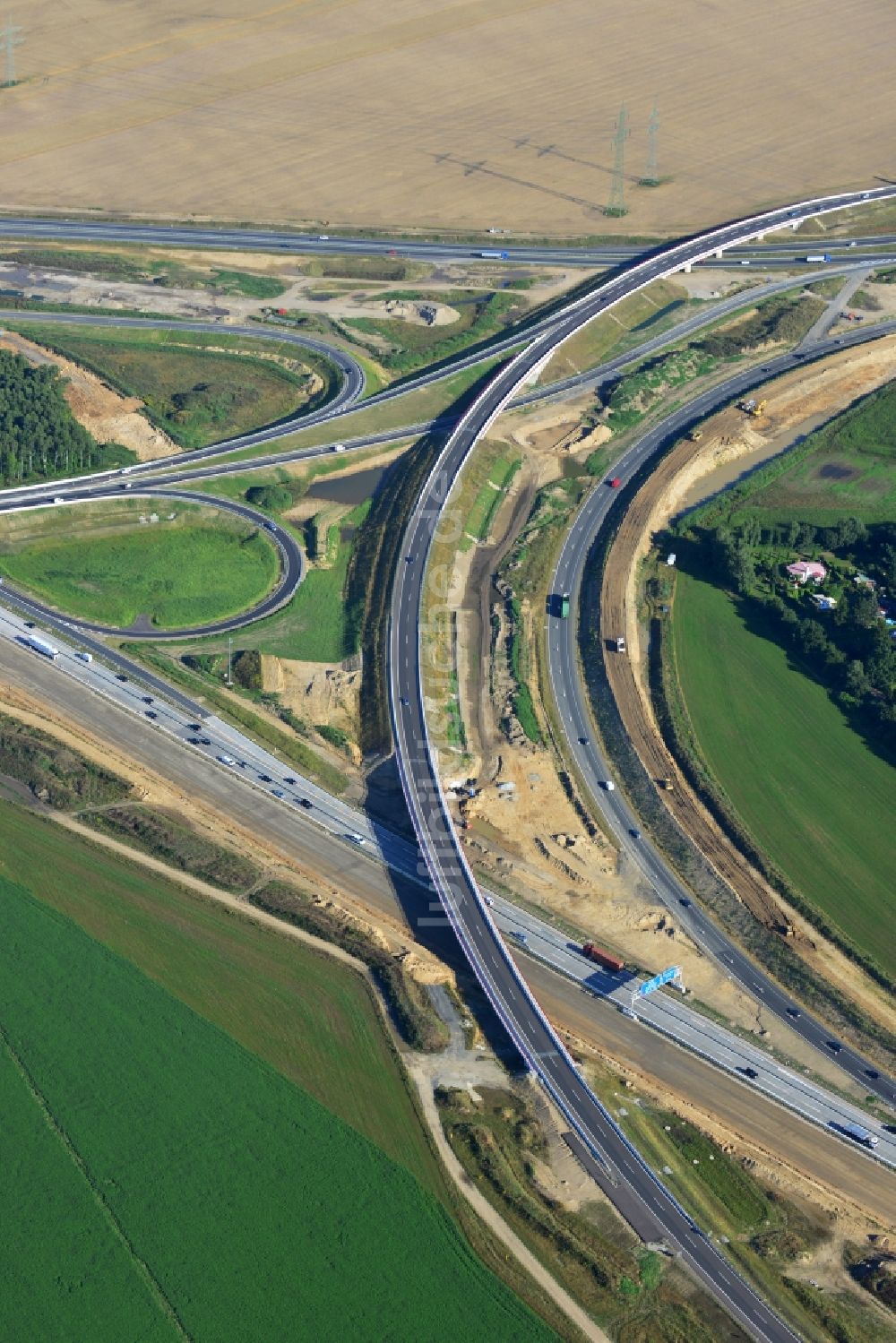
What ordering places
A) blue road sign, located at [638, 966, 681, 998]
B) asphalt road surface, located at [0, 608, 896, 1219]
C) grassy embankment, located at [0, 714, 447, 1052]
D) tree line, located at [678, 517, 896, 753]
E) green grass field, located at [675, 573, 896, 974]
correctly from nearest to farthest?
asphalt road surface, located at [0, 608, 896, 1219], grassy embankment, located at [0, 714, 447, 1052], blue road sign, located at [638, 966, 681, 998], green grass field, located at [675, 573, 896, 974], tree line, located at [678, 517, 896, 753]

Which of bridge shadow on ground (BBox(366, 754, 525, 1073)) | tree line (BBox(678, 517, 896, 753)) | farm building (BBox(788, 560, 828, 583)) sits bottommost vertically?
bridge shadow on ground (BBox(366, 754, 525, 1073))

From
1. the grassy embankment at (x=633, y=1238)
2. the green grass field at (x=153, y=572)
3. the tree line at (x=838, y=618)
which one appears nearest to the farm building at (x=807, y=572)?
the tree line at (x=838, y=618)

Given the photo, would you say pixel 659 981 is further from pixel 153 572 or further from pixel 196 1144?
pixel 153 572

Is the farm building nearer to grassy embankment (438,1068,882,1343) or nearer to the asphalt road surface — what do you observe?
the asphalt road surface

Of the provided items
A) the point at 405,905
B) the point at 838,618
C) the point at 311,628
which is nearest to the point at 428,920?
the point at 405,905

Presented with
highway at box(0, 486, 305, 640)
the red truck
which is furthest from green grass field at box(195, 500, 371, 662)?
the red truck

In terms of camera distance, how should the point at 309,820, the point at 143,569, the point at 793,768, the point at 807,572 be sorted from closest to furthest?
the point at 309,820
the point at 793,768
the point at 143,569
the point at 807,572

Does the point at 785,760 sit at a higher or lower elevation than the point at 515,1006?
higher
